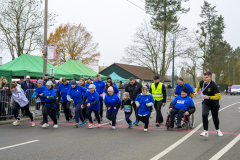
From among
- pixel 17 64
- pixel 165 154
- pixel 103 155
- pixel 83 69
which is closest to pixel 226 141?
pixel 165 154

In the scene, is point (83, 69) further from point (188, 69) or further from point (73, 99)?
point (188, 69)

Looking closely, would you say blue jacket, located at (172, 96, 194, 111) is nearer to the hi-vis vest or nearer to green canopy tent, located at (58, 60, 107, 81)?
the hi-vis vest

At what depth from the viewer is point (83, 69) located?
2784cm

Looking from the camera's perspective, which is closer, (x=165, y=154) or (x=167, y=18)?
(x=165, y=154)

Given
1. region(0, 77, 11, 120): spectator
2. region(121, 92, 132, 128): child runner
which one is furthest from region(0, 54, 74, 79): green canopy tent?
region(121, 92, 132, 128): child runner

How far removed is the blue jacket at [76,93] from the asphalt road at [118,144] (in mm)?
1558

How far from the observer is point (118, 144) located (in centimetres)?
688

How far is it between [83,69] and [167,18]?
12.5m

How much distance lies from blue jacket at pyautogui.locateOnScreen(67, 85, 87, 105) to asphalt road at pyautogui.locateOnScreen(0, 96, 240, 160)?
1.56m

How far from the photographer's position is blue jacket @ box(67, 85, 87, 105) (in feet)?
34.6

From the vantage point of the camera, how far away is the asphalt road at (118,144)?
5680 millimetres

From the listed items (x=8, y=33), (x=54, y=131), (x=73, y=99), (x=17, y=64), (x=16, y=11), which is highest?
(x=16, y=11)

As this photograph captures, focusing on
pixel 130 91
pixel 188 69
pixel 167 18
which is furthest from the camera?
pixel 188 69

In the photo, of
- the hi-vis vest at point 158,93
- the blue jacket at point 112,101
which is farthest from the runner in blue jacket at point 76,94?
the hi-vis vest at point 158,93
